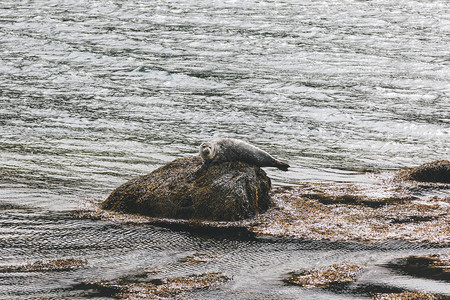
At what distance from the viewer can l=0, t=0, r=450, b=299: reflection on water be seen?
8633mm

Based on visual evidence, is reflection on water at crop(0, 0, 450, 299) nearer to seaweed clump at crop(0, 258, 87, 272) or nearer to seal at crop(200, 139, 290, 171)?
seaweed clump at crop(0, 258, 87, 272)

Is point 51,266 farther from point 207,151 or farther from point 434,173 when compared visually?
point 434,173

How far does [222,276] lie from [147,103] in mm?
13673

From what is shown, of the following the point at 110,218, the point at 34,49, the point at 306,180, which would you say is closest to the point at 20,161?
the point at 110,218

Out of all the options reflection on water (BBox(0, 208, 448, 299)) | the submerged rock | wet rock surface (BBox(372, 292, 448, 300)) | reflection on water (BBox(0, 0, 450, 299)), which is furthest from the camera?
the submerged rock

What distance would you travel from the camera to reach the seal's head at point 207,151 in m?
10.2

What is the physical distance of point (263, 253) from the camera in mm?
8523

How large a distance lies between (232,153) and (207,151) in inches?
22.3

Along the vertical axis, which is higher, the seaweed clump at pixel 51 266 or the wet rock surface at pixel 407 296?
the wet rock surface at pixel 407 296

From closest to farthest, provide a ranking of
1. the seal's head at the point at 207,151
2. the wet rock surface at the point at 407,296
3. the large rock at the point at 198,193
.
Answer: the wet rock surface at the point at 407,296 < the large rock at the point at 198,193 < the seal's head at the point at 207,151

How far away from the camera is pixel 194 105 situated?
67.5ft

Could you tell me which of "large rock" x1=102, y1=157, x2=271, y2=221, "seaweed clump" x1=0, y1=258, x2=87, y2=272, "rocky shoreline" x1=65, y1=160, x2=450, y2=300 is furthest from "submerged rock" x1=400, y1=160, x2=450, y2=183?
"seaweed clump" x1=0, y1=258, x2=87, y2=272

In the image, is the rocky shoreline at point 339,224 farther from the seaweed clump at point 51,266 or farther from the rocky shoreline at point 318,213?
the seaweed clump at point 51,266

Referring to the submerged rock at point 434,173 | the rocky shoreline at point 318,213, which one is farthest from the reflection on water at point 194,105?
the submerged rock at point 434,173
